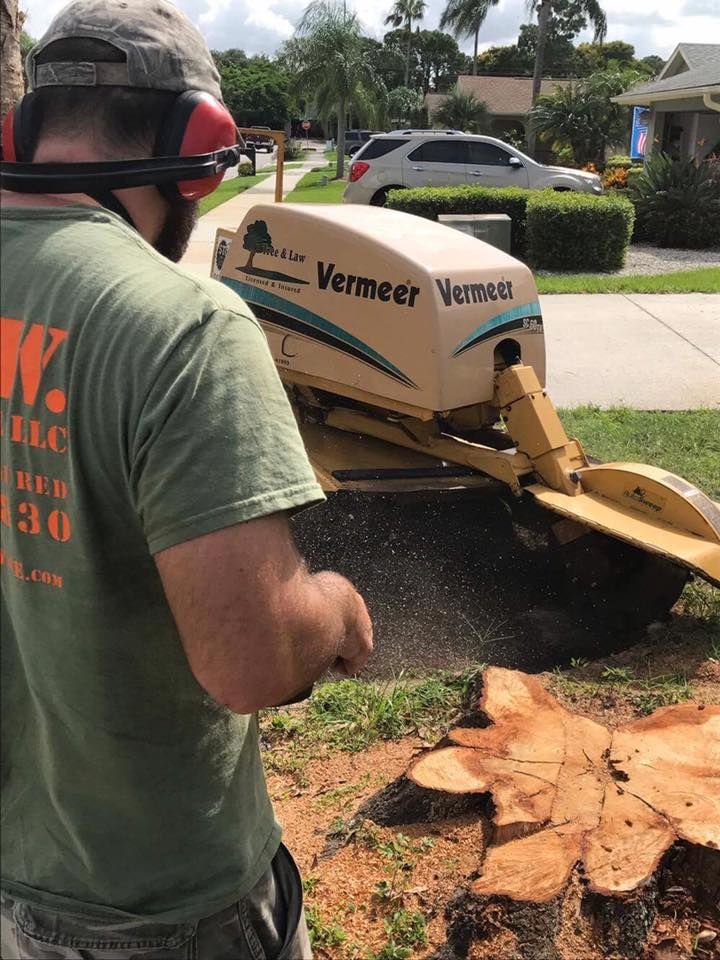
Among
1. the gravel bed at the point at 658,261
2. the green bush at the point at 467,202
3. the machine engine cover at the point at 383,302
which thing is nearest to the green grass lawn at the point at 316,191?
the green bush at the point at 467,202

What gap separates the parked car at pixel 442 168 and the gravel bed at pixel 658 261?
6.97ft

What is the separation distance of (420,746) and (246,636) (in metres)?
2.07

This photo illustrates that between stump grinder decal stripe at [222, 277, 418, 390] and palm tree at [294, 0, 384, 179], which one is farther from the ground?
palm tree at [294, 0, 384, 179]

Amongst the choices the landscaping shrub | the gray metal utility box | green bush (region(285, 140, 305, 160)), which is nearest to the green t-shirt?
the gray metal utility box

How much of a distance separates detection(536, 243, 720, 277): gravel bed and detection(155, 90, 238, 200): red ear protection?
470 inches

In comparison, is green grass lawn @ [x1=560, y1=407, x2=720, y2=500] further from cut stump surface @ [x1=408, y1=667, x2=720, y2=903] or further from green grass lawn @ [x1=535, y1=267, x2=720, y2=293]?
green grass lawn @ [x1=535, y1=267, x2=720, y2=293]

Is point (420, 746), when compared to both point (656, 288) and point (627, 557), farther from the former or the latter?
point (656, 288)

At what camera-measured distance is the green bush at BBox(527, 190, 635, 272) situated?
12781 millimetres

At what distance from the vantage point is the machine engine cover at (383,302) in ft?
13.6

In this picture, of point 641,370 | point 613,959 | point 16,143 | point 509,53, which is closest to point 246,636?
point 16,143

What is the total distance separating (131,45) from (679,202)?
50.2ft

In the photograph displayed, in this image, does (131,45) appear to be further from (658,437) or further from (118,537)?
(658,437)

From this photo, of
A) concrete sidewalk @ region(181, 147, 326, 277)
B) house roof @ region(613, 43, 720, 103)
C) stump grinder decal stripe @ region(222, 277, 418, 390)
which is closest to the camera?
stump grinder decal stripe @ region(222, 277, 418, 390)

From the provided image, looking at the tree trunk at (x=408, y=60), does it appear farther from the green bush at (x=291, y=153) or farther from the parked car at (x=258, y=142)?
the parked car at (x=258, y=142)
